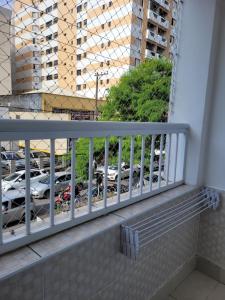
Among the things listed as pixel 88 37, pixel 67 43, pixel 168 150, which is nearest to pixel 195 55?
pixel 168 150

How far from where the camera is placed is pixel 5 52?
0.88 metres

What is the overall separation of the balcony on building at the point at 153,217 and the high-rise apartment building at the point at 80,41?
172 mm

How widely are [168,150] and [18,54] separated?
1.10m

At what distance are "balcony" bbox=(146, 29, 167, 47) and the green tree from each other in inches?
6.9

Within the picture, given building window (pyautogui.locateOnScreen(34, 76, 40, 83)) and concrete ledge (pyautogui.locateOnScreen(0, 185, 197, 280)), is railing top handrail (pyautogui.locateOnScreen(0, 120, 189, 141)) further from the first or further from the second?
concrete ledge (pyautogui.locateOnScreen(0, 185, 197, 280))

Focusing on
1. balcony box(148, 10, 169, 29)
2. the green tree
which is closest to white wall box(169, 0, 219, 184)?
balcony box(148, 10, 169, 29)

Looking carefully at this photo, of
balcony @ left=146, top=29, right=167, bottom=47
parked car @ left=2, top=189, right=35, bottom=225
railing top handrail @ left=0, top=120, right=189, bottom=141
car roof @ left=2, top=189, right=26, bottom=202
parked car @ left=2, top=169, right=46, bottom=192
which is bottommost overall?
parked car @ left=2, top=189, right=35, bottom=225

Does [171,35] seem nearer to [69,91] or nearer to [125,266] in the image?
[69,91]

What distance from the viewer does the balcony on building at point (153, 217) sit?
0.87m

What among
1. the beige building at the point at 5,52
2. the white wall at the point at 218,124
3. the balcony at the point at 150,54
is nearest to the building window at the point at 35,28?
the beige building at the point at 5,52

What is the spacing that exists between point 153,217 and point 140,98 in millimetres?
1522

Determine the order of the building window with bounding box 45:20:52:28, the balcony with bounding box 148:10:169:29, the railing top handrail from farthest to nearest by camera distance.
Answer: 1. the balcony with bounding box 148:10:169:29
2. the building window with bounding box 45:20:52:28
3. the railing top handrail

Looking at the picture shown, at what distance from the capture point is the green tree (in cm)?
177

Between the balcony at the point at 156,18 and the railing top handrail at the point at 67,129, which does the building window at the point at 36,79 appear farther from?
the balcony at the point at 156,18
